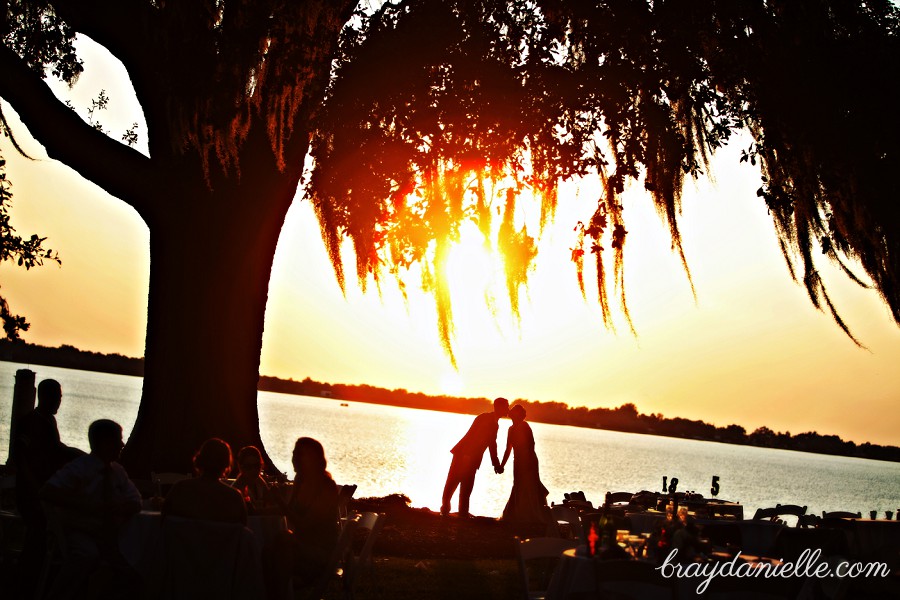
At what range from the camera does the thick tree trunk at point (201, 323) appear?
36.9 ft

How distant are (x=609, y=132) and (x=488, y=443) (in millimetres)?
5136

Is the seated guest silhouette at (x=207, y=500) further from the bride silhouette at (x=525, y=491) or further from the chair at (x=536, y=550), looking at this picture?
the bride silhouette at (x=525, y=491)

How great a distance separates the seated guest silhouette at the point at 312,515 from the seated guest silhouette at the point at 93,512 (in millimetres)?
1095

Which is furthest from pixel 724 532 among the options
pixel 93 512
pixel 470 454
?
pixel 93 512

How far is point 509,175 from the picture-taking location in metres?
10.6

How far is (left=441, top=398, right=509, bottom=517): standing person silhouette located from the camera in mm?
13359

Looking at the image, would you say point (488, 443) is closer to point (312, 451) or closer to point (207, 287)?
point (207, 287)

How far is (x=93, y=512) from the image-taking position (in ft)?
20.0

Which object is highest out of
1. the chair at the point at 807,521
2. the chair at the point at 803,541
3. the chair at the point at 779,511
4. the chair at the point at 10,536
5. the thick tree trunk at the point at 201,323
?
the thick tree trunk at the point at 201,323

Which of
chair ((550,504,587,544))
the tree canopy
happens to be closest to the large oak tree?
the tree canopy

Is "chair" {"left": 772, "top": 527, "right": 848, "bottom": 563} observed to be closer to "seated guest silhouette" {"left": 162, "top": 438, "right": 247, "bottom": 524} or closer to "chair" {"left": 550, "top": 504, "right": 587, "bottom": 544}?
"chair" {"left": 550, "top": 504, "right": 587, "bottom": 544}

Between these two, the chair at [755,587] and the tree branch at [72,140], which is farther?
the tree branch at [72,140]

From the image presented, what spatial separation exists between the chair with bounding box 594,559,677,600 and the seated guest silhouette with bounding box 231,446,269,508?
10.9 feet

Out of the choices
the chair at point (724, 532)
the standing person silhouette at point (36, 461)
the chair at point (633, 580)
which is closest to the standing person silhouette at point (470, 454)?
the chair at point (724, 532)
